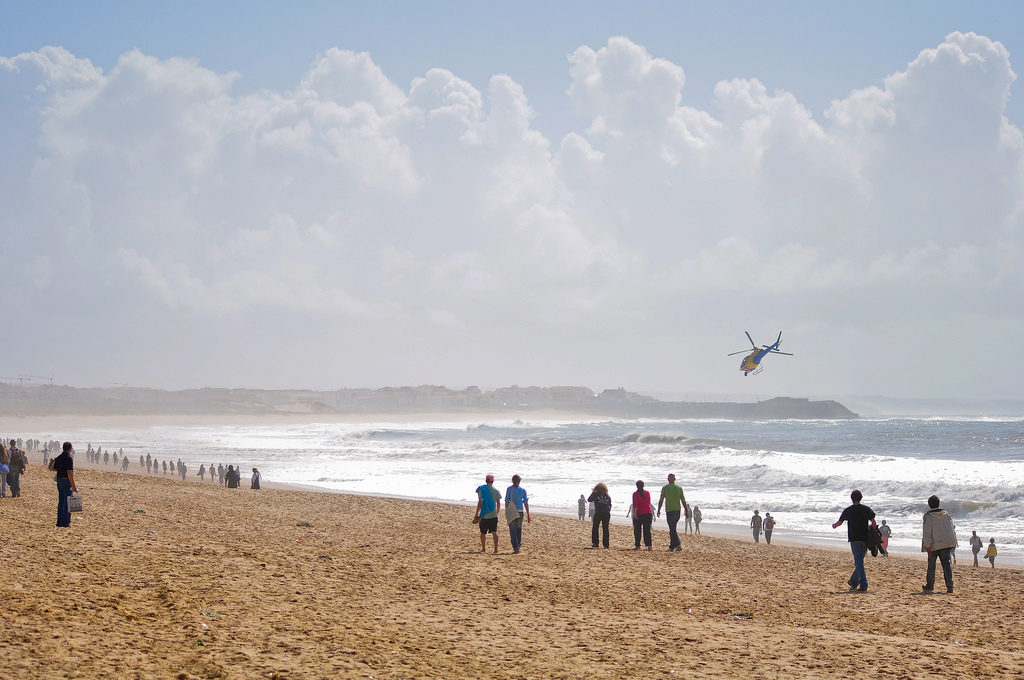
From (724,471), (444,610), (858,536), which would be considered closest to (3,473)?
(444,610)

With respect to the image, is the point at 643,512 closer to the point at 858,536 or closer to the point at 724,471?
the point at 858,536

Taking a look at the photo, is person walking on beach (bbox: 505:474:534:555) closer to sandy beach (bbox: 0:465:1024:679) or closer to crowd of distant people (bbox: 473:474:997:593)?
crowd of distant people (bbox: 473:474:997:593)

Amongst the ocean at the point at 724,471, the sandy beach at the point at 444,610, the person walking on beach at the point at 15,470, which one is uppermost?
the person walking on beach at the point at 15,470

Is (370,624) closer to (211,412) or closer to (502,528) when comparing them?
(502,528)

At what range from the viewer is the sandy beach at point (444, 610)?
6.85m

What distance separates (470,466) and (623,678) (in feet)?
150

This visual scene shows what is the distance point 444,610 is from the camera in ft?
29.8

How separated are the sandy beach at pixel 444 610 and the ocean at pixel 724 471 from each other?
39.2ft

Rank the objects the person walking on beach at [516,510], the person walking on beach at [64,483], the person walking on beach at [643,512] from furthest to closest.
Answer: the person walking on beach at [643,512], the person walking on beach at [516,510], the person walking on beach at [64,483]

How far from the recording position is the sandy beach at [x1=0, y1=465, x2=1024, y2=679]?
22.5 ft

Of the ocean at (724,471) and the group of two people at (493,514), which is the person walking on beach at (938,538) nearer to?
the group of two people at (493,514)

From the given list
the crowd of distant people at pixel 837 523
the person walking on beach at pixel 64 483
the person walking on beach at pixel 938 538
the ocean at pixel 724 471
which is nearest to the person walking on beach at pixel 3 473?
the person walking on beach at pixel 64 483

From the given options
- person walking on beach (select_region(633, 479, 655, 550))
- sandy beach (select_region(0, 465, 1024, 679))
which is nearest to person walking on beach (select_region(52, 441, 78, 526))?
sandy beach (select_region(0, 465, 1024, 679))

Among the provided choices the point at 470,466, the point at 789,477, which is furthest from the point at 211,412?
the point at 789,477
